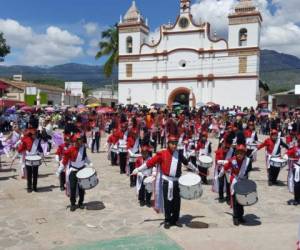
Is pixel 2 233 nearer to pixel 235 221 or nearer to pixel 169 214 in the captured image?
pixel 169 214

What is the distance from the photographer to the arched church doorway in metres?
44.2

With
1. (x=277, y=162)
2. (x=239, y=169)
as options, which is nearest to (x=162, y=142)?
(x=277, y=162)

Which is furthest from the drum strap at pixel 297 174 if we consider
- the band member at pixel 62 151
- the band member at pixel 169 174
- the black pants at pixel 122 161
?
the black pants at pixel 122 161

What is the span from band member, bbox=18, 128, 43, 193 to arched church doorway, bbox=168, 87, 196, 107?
33347 millimetres

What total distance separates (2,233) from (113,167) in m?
7.42

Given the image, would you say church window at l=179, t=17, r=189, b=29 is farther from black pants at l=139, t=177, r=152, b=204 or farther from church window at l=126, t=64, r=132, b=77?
black pants at l=139, t=177, r=152, b=204

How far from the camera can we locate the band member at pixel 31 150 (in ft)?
34.7

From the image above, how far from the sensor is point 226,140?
1005 cm

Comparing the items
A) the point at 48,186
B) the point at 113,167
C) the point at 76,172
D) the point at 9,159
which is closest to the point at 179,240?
the point at 76,172

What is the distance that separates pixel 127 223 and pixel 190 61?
37009 mm

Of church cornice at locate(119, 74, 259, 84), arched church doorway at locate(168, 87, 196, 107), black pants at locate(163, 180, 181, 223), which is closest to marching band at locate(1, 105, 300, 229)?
black pants at locate(163, 180, 181, 223)

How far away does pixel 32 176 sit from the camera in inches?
424

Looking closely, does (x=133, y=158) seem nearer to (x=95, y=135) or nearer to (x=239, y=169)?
(x=239, y=169)

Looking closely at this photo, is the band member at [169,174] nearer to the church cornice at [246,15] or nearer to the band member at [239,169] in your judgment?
the band member at [239,169]
